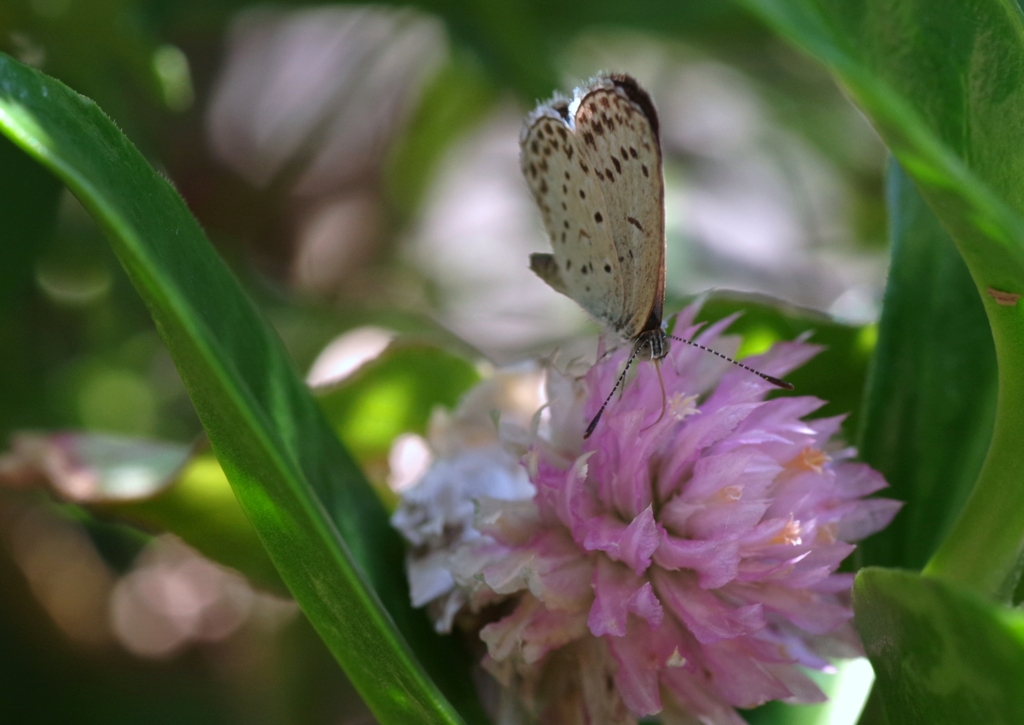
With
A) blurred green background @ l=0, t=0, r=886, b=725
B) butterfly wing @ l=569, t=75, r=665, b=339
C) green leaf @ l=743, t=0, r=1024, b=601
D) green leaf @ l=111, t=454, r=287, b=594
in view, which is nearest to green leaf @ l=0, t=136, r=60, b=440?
blurred green background @ l=0, t=0, r=886, b=725

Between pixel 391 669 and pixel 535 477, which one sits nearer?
pixel 391 669

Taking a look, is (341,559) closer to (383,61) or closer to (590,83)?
(590,83)

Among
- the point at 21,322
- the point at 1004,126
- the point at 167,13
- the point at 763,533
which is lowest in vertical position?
the point at 763,533

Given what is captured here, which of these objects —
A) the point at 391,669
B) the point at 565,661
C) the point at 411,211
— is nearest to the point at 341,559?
the point at 391,669

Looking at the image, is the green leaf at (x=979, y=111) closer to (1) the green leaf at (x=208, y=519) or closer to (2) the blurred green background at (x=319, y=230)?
(2) the blurred green background at (x=319, y=230)

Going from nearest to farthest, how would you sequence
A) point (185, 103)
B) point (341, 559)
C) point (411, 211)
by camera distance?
point (341, 559) < point (185, 103) < point (411, 211)

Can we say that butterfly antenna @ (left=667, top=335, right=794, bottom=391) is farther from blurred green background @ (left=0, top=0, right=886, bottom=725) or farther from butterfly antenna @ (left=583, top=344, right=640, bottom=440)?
blurred green background @ (left=0, top=0, right=886, bottom=725)

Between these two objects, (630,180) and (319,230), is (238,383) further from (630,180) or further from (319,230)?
(319,230)

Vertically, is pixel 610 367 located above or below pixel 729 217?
below

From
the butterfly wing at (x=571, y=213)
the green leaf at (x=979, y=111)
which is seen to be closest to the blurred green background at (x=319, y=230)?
the butterfly wing at (x=571, y=213)
